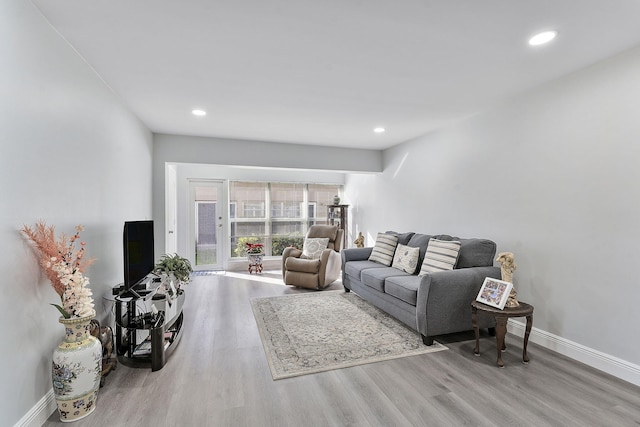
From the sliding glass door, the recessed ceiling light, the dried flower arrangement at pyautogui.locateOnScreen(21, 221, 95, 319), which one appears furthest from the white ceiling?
the sliding glass door

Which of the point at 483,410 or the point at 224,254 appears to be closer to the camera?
the point at 483,410

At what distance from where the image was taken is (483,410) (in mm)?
1888

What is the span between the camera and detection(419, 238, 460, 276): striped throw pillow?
3156 millimetres

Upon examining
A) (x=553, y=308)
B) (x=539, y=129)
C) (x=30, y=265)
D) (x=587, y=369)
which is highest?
(x=539, y=129)

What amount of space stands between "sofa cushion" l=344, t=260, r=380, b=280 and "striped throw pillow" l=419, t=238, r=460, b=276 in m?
0.81

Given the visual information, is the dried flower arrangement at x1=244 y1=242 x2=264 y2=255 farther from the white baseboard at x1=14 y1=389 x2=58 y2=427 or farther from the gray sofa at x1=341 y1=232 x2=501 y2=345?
the white baseboard at x1=14 y1=389 x2=58 y2=427

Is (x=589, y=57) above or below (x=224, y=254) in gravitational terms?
above

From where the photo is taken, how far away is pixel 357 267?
13.6ft

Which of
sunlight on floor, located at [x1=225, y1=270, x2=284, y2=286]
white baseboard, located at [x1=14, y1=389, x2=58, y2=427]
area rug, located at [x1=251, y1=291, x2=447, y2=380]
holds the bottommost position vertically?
area rug, located at [x1=251, y1=291, x2=447, y2=380]

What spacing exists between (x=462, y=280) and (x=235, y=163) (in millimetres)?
3703

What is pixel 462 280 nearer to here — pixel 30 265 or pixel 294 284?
pixel 294 284

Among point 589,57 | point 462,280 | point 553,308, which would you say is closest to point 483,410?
point 462,280

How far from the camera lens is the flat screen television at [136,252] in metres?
2.48

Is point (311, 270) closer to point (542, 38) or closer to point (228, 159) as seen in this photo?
point (228, 159)
